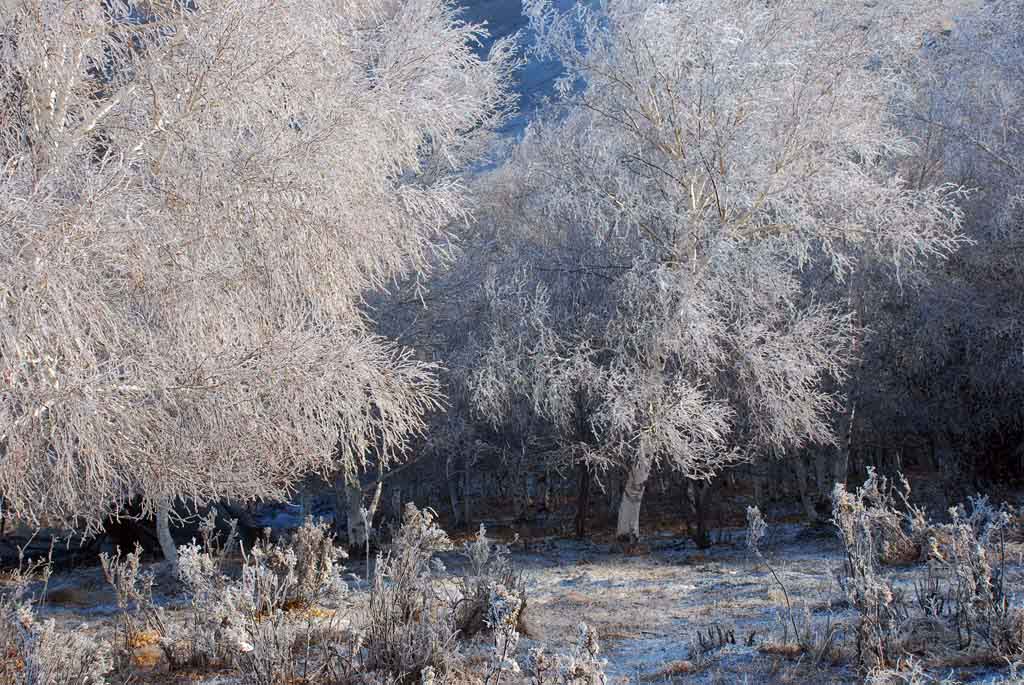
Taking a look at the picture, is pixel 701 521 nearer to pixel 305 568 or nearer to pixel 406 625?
pixel 305 568

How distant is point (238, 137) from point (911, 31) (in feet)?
29.4

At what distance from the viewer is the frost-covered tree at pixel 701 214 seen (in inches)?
402

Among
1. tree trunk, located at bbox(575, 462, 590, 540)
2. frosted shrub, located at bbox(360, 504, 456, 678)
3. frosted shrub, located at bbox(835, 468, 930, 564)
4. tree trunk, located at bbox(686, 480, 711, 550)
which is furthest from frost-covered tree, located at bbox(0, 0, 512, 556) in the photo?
tree trunk, located at bbox(575, 462, 590, 540)

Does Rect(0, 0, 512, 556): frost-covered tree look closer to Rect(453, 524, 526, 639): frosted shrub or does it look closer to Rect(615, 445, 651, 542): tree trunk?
Rect(453, 524, 526, 639): frosted shrub

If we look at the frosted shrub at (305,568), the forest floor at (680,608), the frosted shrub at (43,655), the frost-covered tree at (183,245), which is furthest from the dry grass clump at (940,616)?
the frost-covered tree at (183,245)

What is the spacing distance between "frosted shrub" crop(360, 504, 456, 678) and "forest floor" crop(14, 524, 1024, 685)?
0.43 m

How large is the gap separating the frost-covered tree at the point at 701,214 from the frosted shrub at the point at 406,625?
5.82 metres

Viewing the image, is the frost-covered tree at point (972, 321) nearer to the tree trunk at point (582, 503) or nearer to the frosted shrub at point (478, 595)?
the tree trunk at point (582, 503)

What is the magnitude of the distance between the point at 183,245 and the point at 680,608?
4.29 meters

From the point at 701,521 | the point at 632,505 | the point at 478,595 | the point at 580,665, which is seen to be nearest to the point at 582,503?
the point at 632,505

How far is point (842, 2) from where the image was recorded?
11.5 meters

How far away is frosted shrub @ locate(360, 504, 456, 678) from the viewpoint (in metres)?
3.91

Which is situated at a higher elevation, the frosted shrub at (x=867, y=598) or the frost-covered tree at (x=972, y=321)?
the frost-covered tree at (x=972, y=321)

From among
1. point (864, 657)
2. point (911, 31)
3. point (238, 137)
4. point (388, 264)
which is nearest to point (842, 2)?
point (911, 31)
